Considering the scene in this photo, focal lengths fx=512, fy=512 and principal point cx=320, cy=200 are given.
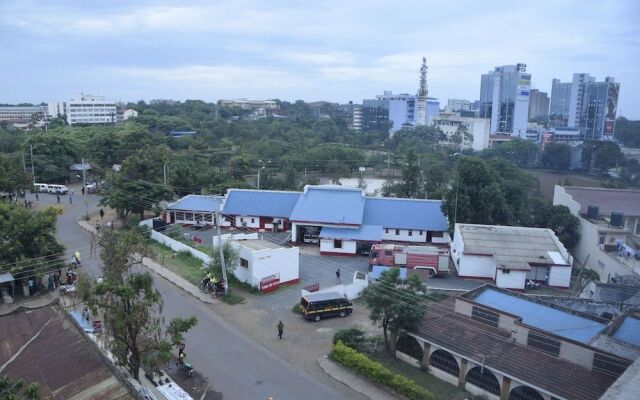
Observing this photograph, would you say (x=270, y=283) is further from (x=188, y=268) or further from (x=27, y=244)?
(x=27, y=244)

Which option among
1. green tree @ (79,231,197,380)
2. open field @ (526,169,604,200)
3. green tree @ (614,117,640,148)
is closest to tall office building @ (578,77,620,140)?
green tree @ (614,117,640,148)

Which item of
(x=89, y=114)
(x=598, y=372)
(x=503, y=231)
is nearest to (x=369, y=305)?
(x=598, y=372)

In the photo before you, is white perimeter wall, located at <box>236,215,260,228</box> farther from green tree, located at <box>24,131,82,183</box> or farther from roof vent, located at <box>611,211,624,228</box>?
green tree, located at <box>24,131,82,183</box>

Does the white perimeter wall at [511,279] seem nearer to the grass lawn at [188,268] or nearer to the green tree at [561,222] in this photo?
the green tree at [561,222]

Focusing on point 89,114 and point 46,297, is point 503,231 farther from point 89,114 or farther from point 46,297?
point 89,114

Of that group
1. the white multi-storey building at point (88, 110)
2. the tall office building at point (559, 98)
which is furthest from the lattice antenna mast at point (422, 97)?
the white multi-storey building at point (88, 110)

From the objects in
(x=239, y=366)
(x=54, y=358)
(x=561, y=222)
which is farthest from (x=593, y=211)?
(x=54, y=358)
